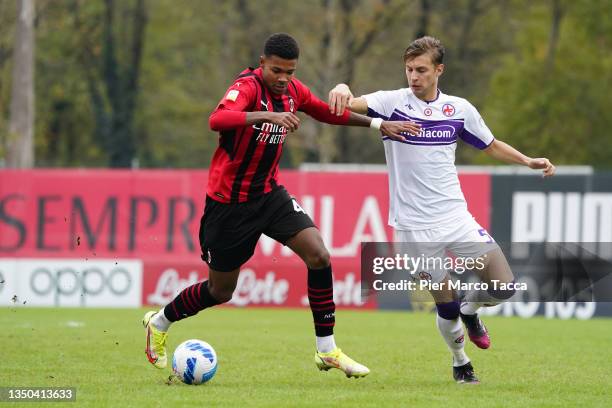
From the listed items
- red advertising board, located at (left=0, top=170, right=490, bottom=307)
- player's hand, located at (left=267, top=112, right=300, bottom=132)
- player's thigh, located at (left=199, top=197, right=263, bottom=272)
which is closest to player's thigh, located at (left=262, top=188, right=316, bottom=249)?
→ player's thigh, located at (left=199, top=197, right=263, bottom=272)

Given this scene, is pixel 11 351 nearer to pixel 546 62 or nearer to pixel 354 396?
pixel 354 396

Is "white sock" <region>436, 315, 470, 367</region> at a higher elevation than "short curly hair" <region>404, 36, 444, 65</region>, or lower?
lower

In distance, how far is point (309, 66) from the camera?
118 feet

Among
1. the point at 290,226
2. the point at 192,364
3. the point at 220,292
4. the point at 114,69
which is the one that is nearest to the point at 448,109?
the point at 290,226

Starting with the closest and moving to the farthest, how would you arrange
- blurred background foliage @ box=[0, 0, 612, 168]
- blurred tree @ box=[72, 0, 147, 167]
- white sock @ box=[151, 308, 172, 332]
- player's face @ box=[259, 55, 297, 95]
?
player's face @ box=[259, 55, 297, 95] → white sock @ box=[151, 308, 172, 332] → blurred background foliage @ box=[0, 0, 612, 168] → blurred tree @ box=[72, 0, 147, 167]

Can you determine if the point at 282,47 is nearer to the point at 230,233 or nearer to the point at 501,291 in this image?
the point at 230,233

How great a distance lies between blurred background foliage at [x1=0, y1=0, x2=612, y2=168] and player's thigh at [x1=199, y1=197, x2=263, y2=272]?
2351 cm

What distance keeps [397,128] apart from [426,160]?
1.21 ft

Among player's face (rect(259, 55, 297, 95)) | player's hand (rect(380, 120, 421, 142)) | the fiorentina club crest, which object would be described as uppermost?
player's face (rect(259, 55, 297, 95))

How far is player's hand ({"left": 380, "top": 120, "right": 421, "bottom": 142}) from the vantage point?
885 cm

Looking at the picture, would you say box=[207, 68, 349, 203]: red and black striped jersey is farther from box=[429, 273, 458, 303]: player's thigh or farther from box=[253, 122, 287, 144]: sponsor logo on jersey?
box=[429, 273, 458, 303]: player's thigh

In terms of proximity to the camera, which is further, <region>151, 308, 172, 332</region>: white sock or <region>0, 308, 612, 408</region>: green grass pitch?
<region>151, 308, 172, 332</region>: white sock

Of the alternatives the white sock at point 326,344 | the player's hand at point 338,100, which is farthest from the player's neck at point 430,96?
the white sock at point 326,344

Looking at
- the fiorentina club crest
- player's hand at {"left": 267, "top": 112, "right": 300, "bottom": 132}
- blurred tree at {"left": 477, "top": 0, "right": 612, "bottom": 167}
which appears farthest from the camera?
blurred tree at {"left": 477, "top": 0, "right": 612, "bottom": 167}
